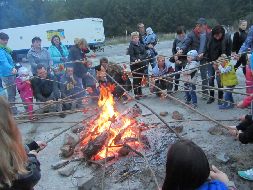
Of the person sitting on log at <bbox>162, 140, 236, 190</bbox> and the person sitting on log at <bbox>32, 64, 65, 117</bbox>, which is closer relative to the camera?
the person sitting on log at <bbox>162, 140, 236, 190</bbox>

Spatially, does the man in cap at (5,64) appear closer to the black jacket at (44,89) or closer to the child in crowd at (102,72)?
the black jacket at (44,89)

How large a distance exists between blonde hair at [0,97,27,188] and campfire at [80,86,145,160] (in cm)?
279

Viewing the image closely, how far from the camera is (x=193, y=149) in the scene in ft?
8.46

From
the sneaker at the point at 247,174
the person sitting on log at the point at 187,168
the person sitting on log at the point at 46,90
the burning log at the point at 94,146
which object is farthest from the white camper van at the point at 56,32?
the person sitting on log at the point at 187,168

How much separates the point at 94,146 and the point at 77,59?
4677 millimetres

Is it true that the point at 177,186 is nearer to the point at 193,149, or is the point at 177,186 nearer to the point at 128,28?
the point at 193,149

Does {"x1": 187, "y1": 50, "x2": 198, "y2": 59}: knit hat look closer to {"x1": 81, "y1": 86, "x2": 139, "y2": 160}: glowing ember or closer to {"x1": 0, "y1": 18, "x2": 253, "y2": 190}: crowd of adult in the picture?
{"x1": 0, "y1": 18, "x2": 253, "y2": 190}: crowd of adult

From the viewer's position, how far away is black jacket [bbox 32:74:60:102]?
956cm

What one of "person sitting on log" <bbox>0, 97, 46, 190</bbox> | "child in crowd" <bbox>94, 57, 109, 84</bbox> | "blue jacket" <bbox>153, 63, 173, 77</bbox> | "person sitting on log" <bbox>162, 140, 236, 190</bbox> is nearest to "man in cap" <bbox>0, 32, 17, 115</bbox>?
"child in crowd" <bbox>94, 57, 109, 84</bbox>

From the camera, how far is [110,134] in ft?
19.1

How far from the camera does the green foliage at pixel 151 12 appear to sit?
4632 cm

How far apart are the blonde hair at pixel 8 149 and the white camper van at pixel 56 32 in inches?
1132

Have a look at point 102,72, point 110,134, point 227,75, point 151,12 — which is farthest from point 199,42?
point 151,12

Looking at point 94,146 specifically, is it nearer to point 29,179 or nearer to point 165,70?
point 29,179
